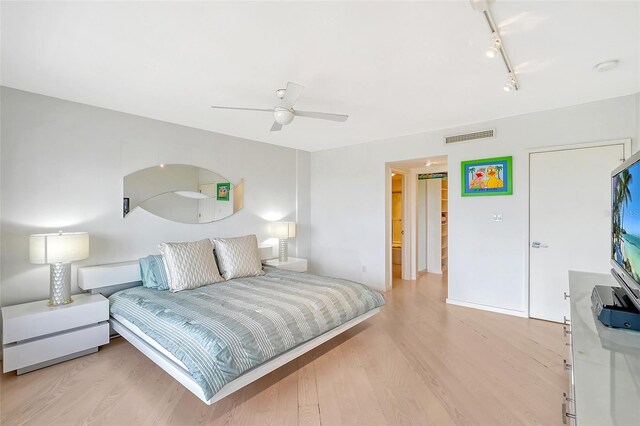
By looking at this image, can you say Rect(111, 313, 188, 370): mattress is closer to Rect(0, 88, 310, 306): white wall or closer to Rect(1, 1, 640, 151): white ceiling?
Rect(0, 88, 310, 306): white wall

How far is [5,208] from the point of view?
2738mm

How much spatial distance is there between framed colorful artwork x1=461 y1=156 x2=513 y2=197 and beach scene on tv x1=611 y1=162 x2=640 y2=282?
6.19 ft

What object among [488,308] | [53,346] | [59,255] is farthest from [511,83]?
[53,346]

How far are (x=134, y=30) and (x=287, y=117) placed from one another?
1187 mm

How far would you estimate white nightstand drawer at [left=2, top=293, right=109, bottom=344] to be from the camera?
2391 mm

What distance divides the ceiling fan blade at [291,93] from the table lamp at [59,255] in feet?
7.35

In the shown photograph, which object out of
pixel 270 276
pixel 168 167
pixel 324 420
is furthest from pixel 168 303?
pixel 168 167

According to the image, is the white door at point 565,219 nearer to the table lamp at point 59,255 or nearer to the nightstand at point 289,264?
the nightstand at point 289,264

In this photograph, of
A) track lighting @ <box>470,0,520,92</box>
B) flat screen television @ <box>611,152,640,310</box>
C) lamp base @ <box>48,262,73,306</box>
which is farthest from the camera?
lamp base @ <box>48,262,73,306</box>

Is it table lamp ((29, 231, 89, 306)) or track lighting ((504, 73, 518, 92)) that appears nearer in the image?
track lighting ((504, 73, 518, 92))

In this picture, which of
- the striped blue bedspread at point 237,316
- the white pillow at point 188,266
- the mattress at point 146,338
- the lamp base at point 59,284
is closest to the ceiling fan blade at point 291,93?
the striped blue bedspread at point 237,316

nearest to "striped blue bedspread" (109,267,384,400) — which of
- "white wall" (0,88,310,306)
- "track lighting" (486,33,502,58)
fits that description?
"white wall" (0,88,310,306)

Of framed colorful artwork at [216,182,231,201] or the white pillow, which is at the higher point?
framed colorful artwork at [216,182,231,201]

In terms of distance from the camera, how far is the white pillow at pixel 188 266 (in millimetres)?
3117
